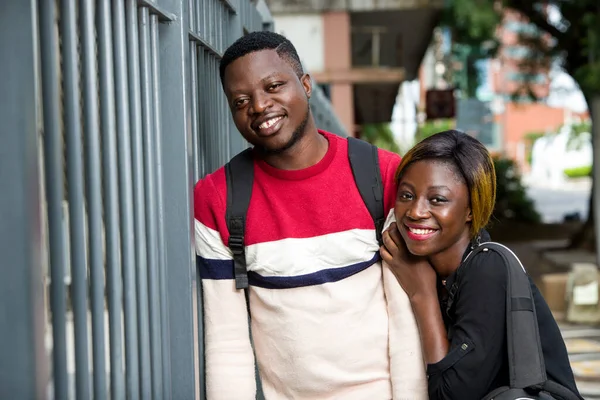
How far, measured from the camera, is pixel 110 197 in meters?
1.61

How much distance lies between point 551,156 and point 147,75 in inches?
2412

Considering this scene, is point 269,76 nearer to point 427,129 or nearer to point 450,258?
point 450,258

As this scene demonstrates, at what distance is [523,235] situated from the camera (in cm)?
1958

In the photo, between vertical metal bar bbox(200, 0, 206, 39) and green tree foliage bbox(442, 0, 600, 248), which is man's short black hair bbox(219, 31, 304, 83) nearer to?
vertical metal bar bbox(200, 0, 206, 39)

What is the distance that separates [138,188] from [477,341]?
2.94 feet

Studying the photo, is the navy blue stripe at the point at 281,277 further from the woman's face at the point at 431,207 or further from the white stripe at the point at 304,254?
the woman's face at the point at 431,207

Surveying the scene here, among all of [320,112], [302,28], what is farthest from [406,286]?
[302,28]

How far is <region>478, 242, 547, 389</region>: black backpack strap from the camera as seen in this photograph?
1925 mm

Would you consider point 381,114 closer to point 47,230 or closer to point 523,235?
point 523,235

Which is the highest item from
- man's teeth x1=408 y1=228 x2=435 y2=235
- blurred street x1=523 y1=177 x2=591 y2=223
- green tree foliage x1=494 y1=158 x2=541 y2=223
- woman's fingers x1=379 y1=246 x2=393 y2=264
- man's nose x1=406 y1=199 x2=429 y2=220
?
man's nose x1=406 y1=199 x2=429 y2=220

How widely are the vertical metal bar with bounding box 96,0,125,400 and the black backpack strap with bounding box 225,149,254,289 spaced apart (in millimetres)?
455

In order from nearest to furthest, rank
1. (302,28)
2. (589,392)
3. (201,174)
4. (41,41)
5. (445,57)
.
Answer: (41,41)
(201,174)
(589,392)
(302,28)
(445,57)

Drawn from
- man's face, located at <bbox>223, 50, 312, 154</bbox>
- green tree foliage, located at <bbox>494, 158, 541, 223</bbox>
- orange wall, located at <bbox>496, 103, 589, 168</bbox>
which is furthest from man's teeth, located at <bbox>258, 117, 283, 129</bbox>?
orange wall, located at <bbox>496, 103, 589, 168</bbox>

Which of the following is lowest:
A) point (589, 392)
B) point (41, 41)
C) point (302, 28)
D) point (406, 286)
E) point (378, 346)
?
point (589, 392)
